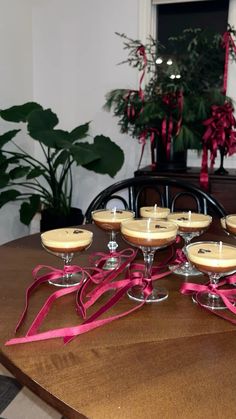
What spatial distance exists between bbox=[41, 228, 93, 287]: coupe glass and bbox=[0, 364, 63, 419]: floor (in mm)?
693

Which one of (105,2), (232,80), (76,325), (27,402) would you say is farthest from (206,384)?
(105,2)

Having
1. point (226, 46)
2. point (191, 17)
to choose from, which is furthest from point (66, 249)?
point (191, 17)

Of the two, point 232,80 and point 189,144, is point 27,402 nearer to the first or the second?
point 189,144

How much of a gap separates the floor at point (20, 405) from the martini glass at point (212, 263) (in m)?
0.89

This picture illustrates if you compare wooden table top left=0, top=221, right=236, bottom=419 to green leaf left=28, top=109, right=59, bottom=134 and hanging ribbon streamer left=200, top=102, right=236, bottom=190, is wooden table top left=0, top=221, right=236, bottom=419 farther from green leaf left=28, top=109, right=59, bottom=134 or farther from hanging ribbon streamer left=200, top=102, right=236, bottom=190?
green leaf left=28, top=109, right=59, bottom=134

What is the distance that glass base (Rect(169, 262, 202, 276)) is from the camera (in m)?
1.13

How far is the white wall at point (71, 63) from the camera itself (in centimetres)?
306

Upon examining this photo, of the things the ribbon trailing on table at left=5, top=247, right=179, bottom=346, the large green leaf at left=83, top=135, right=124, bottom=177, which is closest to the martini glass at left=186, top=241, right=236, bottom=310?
the ribbon trailing on table at left=5, top=247, right=179, bottom=346

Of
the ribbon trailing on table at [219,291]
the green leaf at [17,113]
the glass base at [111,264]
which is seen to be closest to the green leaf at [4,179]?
the green leaf at [17,113]

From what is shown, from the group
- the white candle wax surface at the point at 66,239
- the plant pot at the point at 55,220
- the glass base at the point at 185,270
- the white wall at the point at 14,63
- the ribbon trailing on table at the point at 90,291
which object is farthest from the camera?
the white wall at the point at 14,63

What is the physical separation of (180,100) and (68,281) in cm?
165

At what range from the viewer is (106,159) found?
2.59 m

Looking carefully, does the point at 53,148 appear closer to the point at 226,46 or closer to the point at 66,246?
the point at 226,46

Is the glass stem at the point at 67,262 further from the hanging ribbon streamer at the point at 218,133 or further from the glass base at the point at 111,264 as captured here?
the hanging ribbon streamer at the point at 218,133
